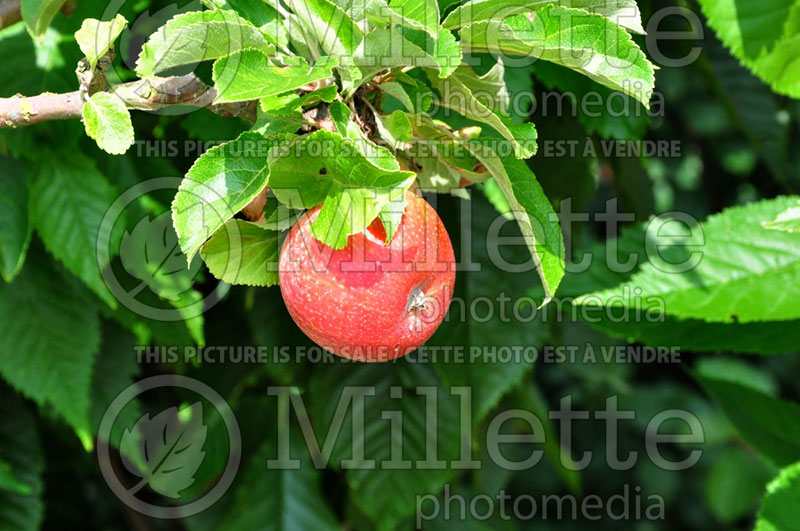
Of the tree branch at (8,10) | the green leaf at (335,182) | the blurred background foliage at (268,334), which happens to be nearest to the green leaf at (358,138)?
the green leaf at (335,182)

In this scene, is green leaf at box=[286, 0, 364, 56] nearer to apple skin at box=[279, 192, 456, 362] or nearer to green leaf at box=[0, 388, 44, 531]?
apple skin at box=[279, 192, 456, 362]

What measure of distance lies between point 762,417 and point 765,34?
49 centimetres

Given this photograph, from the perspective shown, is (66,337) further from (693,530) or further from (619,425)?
(693,530)

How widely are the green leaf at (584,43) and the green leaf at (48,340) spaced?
2.11ft

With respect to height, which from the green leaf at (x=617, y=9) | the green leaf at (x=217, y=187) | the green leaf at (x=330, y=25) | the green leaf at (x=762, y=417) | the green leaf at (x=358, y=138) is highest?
the green leaf at (x=617, y=9)

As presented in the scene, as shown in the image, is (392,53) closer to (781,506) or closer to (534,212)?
(534,212)

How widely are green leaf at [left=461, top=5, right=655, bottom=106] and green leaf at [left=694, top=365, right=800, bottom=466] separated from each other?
0.62 metres

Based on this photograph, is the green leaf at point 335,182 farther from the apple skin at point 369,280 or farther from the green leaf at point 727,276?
the green leaf at point 727,276

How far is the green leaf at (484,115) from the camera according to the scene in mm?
571

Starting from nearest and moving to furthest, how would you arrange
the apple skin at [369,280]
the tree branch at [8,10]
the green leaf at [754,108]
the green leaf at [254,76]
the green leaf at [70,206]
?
the green leaf at [254,76] → the apple skin at [369,280] → the tree branch at [8,10] → the green leaf at [70,206] → the green leaf at [754,108]

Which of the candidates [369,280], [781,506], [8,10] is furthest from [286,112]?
[781,506]

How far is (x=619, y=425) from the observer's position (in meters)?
2.64

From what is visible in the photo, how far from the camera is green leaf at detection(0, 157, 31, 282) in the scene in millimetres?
850

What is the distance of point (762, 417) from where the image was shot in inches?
40.6
